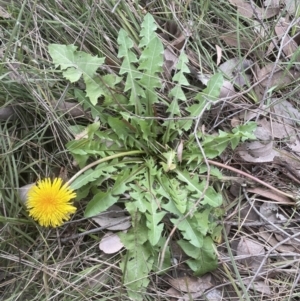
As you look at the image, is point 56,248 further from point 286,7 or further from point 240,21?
point 286,7

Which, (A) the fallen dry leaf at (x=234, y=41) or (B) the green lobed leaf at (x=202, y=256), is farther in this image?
(A) the fallen dry leaf at (x=234, y=41)

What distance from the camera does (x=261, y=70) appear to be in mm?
1764

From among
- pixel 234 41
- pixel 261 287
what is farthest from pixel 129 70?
pixel 261 287

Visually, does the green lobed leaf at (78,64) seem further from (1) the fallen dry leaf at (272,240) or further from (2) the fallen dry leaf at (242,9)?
(1) the fallen dry leaf at (272,240)

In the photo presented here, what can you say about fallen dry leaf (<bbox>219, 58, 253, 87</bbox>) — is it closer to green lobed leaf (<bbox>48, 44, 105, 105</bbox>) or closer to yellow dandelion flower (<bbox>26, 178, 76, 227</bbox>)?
green lobed leaf (<bbox>48, 44, 105, 105</bbox>)

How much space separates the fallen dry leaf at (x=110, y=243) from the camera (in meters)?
1.58

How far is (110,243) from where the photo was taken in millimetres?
1591

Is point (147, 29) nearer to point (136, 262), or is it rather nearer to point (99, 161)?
point (99, 161)

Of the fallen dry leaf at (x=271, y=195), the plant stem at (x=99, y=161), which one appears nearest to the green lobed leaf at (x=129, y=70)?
the plant stem at (x=99, y=161)

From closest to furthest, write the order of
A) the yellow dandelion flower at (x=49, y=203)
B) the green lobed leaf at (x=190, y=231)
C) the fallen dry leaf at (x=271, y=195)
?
the yellow dandelion flower at (x=49, y=203) < the green lobed leaf at (x=190, y=231) < the fallen dry leaf at (x=271, y=195)

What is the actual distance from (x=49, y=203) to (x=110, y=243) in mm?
276

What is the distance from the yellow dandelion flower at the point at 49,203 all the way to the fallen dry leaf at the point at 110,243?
18 cm

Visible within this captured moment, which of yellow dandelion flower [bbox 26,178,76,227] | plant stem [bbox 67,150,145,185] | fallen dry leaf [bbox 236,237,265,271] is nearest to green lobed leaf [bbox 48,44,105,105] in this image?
plant stem [bbox 67,150,145,185]

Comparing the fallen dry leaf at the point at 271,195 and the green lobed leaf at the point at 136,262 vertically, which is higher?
the fallen dry leaf at the point at 271,195
